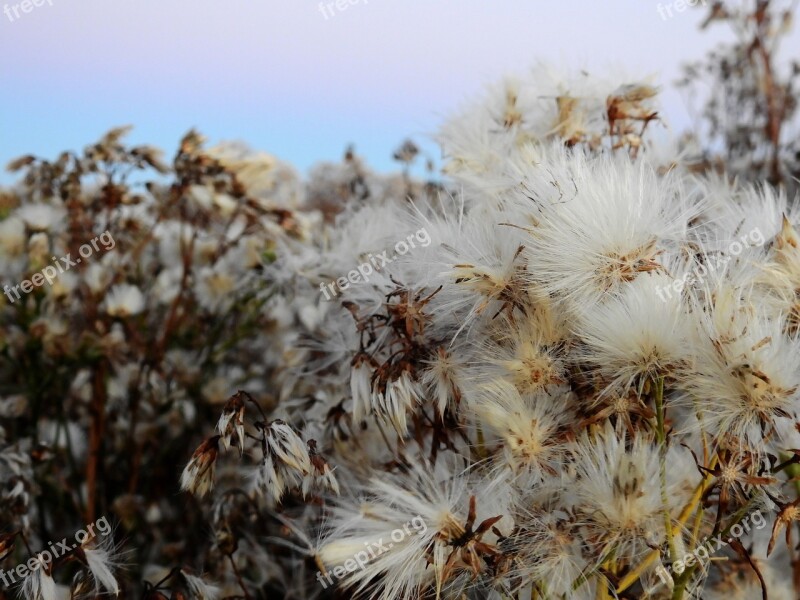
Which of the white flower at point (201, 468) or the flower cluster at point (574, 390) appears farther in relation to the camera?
the white flower at point (201, 468)

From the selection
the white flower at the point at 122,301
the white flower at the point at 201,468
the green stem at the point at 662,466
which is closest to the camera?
the green stem at the point at 662,466

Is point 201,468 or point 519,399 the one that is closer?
point 519,399

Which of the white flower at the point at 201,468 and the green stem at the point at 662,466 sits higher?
the white flower at the point at 201,468

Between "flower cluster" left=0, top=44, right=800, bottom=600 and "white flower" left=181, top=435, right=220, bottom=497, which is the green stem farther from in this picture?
"white flower" left=181, top=435, right=220, bottom=497

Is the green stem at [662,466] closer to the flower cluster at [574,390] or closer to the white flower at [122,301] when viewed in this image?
the flower cluster at [574,390]

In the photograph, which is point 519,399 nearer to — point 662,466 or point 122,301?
point 662,466

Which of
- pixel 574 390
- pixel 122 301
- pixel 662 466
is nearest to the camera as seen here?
pixel 662 466

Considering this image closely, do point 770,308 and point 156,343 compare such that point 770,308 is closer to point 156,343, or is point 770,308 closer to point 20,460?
point 20,460

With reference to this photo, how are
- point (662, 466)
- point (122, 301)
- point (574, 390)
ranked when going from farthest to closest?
point (122, 301), point (574, 390), point (662, 466)

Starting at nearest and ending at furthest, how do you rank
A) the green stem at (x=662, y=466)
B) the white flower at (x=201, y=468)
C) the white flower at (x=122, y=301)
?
1. the green stem at (x=662, y=466)
2. the white flower at (x=201, y=468)
3. the white flower at (x=122, y=301)

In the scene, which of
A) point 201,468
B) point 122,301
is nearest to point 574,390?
point 201,468


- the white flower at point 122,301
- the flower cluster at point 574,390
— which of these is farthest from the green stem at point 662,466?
the white flower at point 122,301

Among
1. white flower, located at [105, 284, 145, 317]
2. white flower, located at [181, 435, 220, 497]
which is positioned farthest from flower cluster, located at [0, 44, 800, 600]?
white flower, located at [105, 284, 145, 317]
